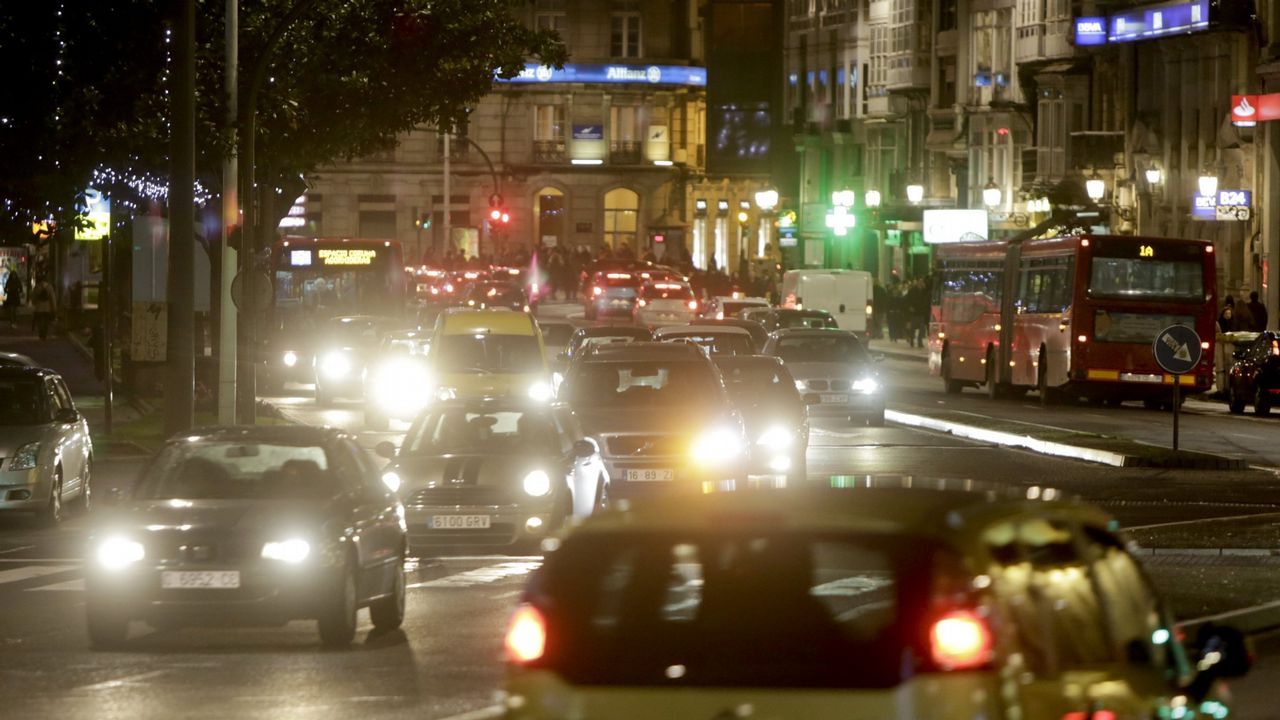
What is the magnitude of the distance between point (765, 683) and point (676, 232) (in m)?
119

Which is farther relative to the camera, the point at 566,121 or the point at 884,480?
the point at 566,121

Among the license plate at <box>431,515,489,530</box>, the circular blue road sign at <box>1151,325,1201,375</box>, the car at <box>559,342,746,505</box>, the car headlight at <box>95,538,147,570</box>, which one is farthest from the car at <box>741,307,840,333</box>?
the car headlight at <box>95,538,147,570</box>

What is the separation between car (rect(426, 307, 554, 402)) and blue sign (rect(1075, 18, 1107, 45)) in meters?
37.0

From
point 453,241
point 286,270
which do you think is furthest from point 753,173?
point 286,270

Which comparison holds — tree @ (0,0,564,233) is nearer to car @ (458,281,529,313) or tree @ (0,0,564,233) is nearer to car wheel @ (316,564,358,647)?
car wheel @ (316,564,358,647)

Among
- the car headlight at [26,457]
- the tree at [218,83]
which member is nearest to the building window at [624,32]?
the tree at [218,83]

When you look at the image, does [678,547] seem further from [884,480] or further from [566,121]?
[566,121]

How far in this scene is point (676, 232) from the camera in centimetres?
12406

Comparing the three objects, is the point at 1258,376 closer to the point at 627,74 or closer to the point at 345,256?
the point at 345,256

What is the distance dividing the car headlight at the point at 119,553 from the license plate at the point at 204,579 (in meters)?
0.24

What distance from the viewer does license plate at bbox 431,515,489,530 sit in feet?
61.2

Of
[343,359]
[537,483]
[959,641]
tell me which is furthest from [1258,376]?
[959,641]

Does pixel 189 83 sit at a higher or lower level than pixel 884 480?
higher

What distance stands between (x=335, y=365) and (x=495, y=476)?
24169 millimetres
